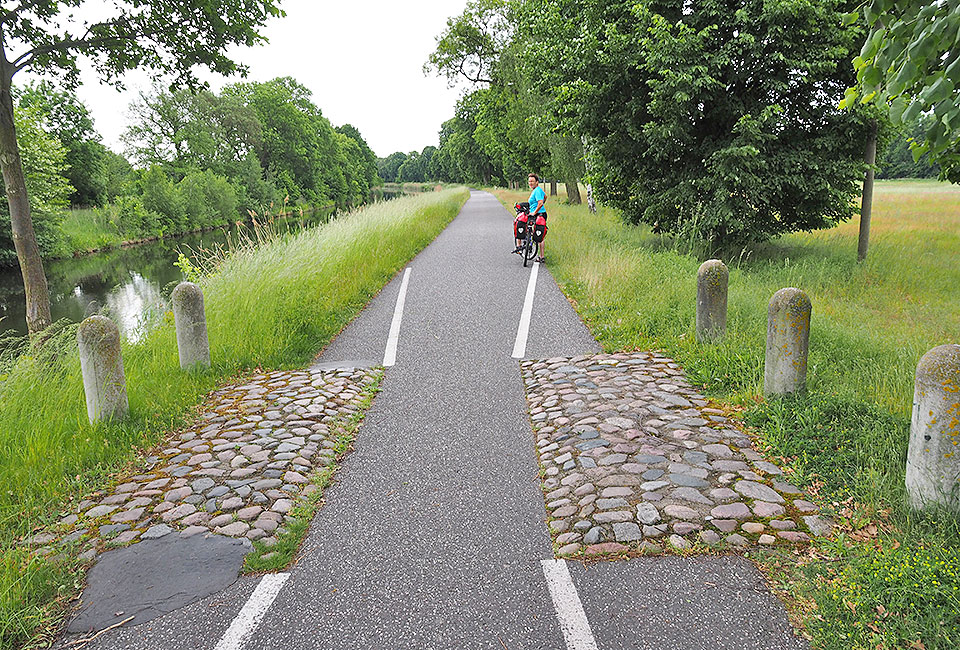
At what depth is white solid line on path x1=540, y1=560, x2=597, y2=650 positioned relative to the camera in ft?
9.45

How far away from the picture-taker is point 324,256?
10.9 metres

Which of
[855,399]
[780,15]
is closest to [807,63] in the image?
[780,15]

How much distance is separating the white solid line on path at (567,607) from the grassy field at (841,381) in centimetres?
104

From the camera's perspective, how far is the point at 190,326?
259 inches

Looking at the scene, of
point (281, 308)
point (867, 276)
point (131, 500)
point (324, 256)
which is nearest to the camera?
point (131, 500)

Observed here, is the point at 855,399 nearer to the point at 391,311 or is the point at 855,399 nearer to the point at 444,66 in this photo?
the point at 391,311

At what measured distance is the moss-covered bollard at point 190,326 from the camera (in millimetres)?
6492

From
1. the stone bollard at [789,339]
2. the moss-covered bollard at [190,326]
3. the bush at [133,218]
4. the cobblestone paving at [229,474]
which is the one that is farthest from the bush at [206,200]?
the stone bollard at [789,339]

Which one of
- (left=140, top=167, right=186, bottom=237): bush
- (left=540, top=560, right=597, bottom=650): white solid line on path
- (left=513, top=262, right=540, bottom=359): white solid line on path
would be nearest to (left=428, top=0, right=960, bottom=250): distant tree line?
(left=513, top=262, right=540, bottom=359): white solid line on path

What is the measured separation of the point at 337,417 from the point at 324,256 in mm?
5742

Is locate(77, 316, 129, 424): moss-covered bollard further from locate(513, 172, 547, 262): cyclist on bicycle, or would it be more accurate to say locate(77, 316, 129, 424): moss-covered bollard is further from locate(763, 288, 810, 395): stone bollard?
locate(513, 172, 547, 262): cyclist on bicycle

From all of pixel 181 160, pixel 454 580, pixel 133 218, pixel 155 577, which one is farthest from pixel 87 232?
pixel 454 580

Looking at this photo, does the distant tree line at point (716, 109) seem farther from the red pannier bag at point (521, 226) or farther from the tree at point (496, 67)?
the tree at point (496, 67)

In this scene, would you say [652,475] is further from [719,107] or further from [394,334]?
[719,107]
